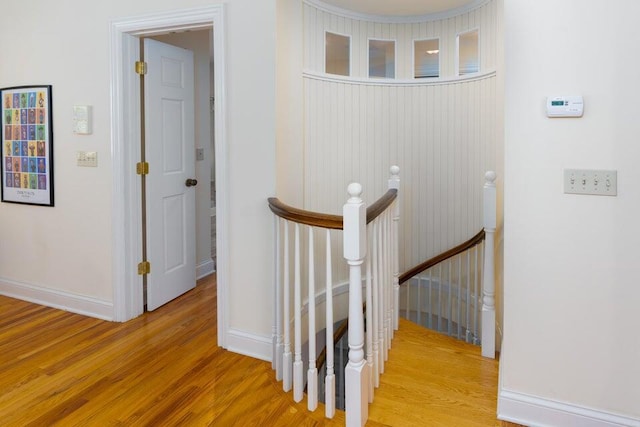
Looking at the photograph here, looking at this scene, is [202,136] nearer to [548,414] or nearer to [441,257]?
[441,257]

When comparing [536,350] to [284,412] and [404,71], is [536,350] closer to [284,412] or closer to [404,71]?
[284,412]

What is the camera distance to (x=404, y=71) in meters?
3.84

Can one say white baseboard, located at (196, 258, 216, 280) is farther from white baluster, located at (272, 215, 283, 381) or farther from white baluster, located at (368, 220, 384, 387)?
white baluster, located at (368, 220, 384, 387)

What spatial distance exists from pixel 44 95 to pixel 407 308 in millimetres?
3255

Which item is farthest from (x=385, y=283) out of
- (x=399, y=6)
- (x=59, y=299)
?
(x=59, y=299)

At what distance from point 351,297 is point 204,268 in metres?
2.65

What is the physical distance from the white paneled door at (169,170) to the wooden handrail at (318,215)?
1.30 meters

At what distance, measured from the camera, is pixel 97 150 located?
322 cm

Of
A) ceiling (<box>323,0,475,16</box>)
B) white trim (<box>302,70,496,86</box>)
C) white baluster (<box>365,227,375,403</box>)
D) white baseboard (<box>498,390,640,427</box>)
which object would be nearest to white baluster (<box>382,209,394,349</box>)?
white baluster (<box>365,227,375,403</box>)

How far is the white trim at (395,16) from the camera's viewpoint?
135 inches

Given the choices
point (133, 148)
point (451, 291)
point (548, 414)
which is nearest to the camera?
point (548, 414)

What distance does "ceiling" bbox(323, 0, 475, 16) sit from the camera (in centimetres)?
338

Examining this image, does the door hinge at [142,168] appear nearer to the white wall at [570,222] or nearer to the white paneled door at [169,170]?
the white paneled door at [169,170]

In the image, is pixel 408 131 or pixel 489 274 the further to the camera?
pixel 408 131
